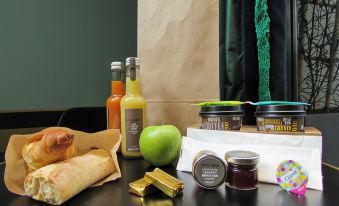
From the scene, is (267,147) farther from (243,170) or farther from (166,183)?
(166,183)

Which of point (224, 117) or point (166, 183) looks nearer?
point (166, 183)

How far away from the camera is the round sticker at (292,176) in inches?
16.4

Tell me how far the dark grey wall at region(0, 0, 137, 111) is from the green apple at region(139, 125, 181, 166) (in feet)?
2.91

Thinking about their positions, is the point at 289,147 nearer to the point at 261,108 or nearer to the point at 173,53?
the point at 261,108

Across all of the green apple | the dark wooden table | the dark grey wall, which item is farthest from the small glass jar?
the dark grey wall

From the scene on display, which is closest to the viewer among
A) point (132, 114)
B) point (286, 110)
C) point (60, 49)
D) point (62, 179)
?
point (62, 179)

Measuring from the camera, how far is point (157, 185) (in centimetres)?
43

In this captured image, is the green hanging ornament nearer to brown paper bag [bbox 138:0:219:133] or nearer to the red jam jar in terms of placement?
brown paper bag [bbox 138:0:219:133]

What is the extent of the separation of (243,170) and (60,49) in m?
1.22

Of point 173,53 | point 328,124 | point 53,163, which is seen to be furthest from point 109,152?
point 328,124

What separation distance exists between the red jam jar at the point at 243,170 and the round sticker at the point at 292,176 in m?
0.05

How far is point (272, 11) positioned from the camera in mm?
667

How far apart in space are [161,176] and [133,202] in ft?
0.23

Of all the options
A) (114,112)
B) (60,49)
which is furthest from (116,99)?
(60,49)
